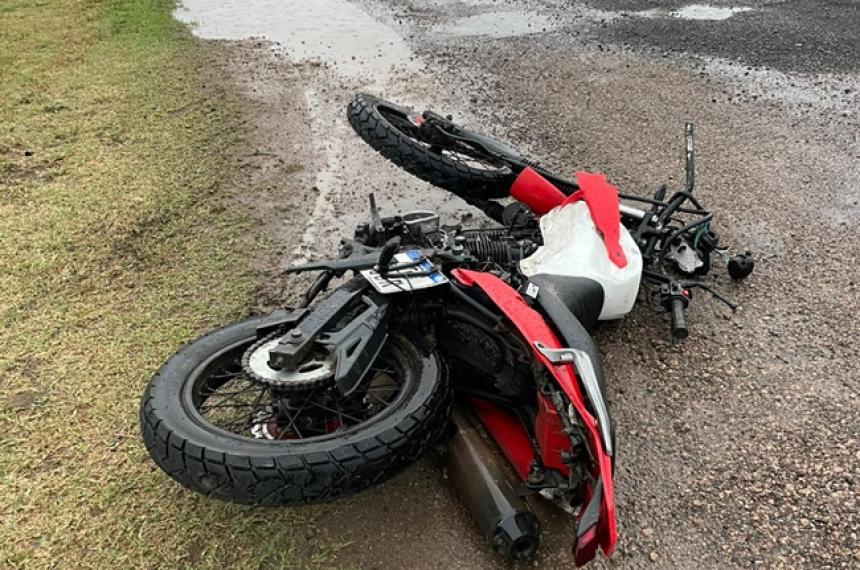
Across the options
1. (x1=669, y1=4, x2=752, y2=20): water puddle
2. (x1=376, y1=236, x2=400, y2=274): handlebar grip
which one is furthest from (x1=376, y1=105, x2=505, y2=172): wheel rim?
(x1=669, y1=4, x2=752, y2=20): water puddle

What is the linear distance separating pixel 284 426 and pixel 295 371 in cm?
33

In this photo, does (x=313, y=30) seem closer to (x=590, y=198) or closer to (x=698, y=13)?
(x=698, y=13)

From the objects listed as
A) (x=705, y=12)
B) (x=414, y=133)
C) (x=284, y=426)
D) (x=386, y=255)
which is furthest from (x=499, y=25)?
(x=284, y=426)

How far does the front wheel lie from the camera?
236cm

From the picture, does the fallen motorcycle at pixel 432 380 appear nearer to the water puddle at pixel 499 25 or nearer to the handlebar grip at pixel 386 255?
the handlebar grip at pixel 386 255

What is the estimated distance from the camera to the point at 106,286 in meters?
4.25

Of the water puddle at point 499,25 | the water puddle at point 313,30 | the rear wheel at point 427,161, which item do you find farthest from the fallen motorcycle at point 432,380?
the water puddle at point 499,25

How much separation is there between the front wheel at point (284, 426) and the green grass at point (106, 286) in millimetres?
490

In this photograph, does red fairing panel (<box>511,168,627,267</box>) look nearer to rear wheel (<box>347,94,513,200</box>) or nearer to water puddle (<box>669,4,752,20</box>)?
rear wheel (<box>347,94,513,200</box>)

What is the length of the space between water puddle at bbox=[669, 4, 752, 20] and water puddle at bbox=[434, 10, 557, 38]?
1.85m

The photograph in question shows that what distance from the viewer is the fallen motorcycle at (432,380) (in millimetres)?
2391

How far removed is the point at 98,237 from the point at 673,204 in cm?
376

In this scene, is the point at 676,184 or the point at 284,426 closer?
the point at 284,426

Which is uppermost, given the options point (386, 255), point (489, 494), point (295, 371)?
point (386, 255)
